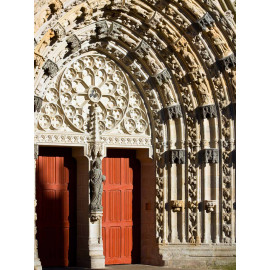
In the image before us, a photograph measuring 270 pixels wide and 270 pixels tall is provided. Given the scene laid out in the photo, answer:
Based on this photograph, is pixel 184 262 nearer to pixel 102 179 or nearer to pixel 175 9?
pixel 102 179

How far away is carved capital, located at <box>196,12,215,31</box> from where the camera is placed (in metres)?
10.1

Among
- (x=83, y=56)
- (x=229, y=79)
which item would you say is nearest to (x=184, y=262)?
(x=229, y=79)

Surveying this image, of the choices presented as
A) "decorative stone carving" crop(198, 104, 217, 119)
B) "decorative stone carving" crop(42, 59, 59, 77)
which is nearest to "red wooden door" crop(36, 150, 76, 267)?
"decorative stone carving" crop(42, 59, 59, 77)

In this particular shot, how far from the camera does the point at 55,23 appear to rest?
29.5 feet

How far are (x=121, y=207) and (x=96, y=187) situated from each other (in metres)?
0.92

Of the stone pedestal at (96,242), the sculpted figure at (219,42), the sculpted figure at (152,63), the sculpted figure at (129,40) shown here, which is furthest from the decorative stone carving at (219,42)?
the stone pedestal at (96,242)

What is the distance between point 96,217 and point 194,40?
3.36 meters

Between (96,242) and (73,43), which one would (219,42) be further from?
(96,242)

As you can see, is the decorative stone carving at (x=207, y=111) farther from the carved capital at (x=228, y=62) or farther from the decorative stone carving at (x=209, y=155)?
the carved capital at (x=228, y=62)

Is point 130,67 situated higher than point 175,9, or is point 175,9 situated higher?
point 175,9

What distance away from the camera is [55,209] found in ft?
32.9

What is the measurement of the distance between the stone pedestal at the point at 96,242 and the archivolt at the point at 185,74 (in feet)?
3.53

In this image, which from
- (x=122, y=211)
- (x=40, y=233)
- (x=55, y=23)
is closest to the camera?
(x=55, y=23)

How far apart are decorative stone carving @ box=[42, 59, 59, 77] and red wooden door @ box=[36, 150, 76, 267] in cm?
149
